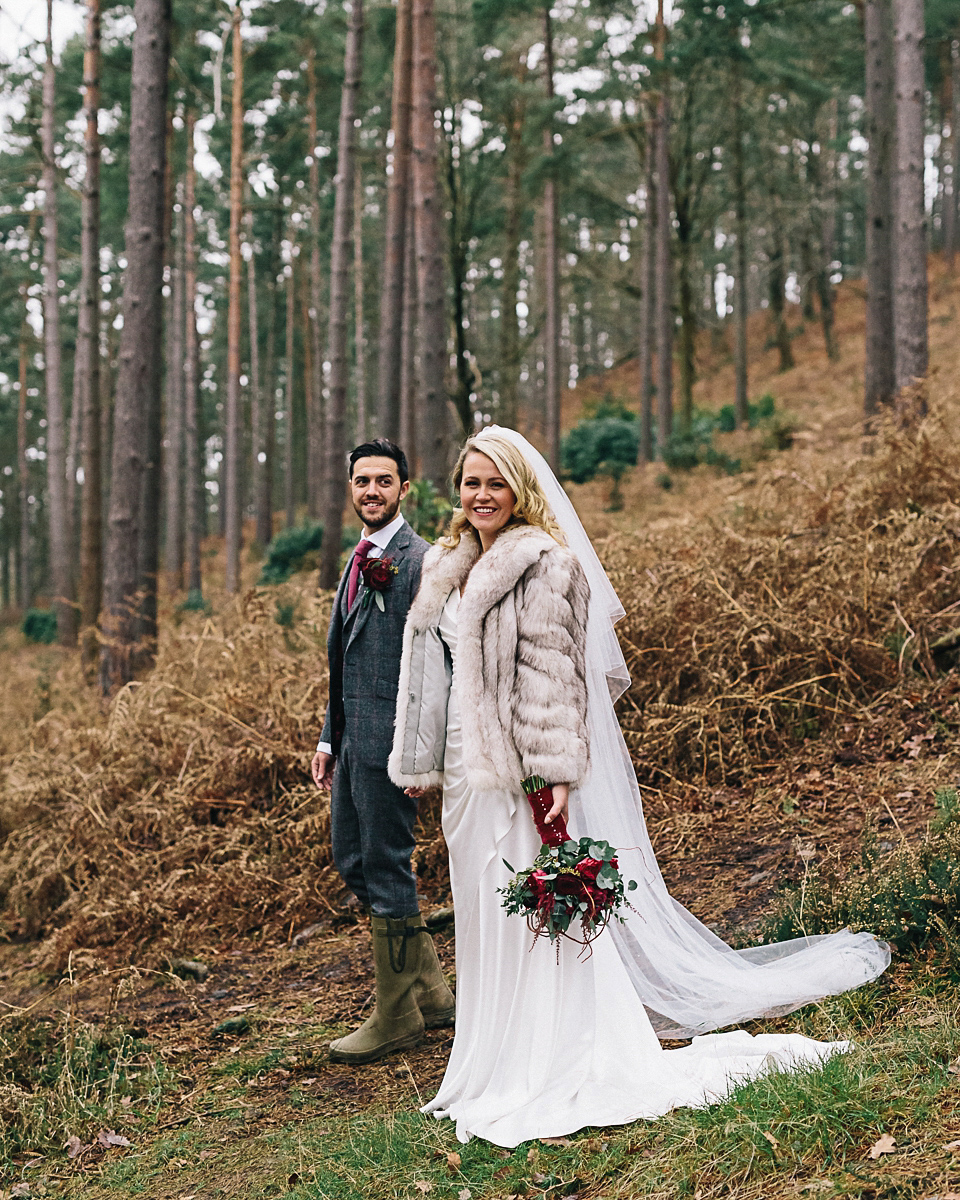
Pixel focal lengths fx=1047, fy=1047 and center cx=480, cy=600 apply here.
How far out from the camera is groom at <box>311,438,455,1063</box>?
4.48 m

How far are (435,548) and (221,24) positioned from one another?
65.1 ft

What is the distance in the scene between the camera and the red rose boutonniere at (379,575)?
451cm

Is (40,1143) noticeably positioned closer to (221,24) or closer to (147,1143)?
(147,1143)

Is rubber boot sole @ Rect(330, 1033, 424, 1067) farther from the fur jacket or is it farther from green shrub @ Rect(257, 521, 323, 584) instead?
green shrub @ Rect(257, 521, 323, 584)

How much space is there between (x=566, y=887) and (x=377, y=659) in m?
1.47

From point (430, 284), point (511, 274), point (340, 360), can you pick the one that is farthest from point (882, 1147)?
point (511, 274)

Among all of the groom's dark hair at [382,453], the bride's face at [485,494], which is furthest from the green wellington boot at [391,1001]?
the groom's dark hair at [382,453]

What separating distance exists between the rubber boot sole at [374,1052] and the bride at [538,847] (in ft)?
2.46

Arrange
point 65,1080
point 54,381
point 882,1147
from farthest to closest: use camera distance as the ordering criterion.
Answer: point 54,381 < point 65,1080 < point 882,1147

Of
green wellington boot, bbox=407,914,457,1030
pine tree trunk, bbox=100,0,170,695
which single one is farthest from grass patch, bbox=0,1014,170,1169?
pine tree trunk, bbox=100,0,170,695

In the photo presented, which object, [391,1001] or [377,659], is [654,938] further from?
[377,659]

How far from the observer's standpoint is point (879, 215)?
1336cm

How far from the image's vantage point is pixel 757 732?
6.51 meters

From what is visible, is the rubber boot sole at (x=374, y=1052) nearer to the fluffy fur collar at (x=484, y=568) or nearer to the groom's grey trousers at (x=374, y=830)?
the groom's grey trousers at (x=374, y=830)
